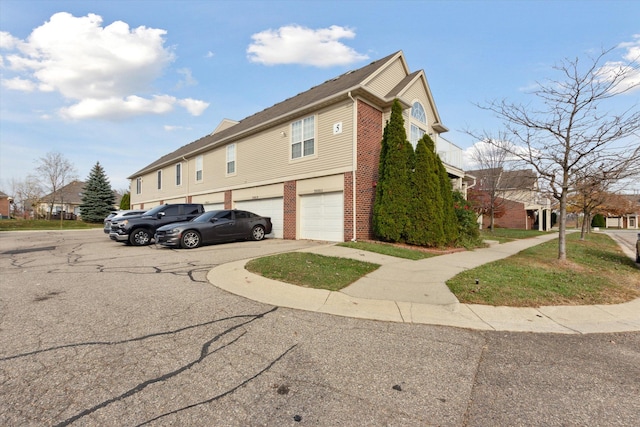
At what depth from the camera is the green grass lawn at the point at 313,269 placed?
599 centimetres

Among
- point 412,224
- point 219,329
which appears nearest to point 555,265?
point 412,224

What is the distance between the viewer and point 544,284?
20.0 feet

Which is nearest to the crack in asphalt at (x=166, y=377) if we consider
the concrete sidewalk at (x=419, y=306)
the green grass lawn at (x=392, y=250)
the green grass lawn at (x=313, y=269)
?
the concrete sidewalk at (x=419, y=306)

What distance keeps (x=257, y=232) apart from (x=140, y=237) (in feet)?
14.8

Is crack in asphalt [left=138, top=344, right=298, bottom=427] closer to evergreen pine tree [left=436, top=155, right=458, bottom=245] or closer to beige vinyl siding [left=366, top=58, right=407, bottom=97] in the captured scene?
evergreen pine tree [left=436, top=155, right=458, bottom=245]

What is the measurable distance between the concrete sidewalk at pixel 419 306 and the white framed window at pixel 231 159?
38.4ft

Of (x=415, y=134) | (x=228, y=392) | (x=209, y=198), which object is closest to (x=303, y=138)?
(x=415, y=134)

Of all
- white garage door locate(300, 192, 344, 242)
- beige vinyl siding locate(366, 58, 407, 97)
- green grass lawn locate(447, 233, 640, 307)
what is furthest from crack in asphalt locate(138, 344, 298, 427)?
beige vinyl siding locate(366, 58, 407, 97)

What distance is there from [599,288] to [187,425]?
24.5 feet

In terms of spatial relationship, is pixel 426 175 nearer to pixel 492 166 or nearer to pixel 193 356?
pixel 193 356

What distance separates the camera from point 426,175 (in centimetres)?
1074

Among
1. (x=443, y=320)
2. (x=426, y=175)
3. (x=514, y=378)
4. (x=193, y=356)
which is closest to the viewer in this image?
(x=514, y=378)

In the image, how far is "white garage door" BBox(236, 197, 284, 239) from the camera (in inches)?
563

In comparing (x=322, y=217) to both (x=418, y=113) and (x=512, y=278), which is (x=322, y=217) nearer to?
(x=512, y=278)
